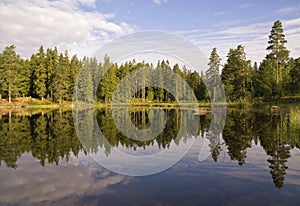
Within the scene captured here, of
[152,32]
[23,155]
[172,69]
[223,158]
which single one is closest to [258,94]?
[172,69]

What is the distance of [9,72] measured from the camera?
58844 millimetres

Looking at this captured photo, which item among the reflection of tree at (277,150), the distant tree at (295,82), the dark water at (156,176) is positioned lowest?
the dark water at (156,176)

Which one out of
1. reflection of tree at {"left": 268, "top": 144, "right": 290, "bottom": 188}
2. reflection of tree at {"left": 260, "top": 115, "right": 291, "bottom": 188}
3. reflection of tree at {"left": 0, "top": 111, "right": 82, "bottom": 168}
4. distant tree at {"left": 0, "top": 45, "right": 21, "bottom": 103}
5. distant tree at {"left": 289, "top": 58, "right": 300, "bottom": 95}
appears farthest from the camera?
distant tree at {"left": 0, "top": 45, "right": 21, "bottom": 103}

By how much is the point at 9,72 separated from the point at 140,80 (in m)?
31.5

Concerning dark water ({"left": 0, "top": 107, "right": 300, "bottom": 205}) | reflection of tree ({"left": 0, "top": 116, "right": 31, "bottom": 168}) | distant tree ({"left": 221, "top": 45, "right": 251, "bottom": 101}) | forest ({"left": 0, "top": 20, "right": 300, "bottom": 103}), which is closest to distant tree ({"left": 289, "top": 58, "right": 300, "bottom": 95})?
forest ({"left": 0, "top": 20, "right": 300, "bottom": 103})

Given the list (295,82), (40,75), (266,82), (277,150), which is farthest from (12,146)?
(40,75)

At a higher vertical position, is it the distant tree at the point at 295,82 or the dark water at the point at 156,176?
the distant tree at the point at 295,82

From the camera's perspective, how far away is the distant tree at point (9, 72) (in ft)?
191

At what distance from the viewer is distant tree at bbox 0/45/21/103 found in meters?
58.3

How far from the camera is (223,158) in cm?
1163

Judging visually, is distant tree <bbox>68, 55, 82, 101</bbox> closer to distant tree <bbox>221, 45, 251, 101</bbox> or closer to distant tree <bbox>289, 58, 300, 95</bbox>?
distant tree <bbox>221, 45, 251, 101</bbox>

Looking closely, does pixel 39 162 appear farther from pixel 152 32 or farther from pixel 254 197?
pixel 152 32

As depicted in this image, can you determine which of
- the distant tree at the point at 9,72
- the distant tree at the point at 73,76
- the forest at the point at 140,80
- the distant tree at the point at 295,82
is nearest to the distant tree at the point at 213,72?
the forest at the point at 140,80

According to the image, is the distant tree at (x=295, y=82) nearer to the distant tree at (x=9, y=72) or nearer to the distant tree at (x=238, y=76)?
the distant tree at (x=238, y=76)
